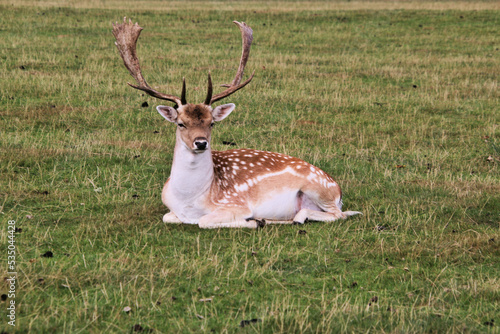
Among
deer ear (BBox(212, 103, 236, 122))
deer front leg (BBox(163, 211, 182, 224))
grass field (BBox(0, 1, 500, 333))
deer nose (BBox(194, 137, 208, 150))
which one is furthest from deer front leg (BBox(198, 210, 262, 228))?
deer ear (BBox(212, 103, 236, 122))

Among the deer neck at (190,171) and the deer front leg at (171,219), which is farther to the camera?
the deer front leg at (171,219)

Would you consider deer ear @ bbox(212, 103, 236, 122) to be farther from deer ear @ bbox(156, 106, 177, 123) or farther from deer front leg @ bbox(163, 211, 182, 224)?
deer front leg @ bbox(163, 211, 182, 224)

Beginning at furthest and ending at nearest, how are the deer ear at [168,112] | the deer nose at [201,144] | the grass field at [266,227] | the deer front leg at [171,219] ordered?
the deer front leg at [171,219], the deer ear at [168,112], the deer nose at [201,144], the grass field at [266,227]

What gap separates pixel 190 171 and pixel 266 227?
2.95 feet

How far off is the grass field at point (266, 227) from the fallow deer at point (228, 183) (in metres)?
0.22

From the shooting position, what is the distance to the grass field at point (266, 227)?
4.58 metres

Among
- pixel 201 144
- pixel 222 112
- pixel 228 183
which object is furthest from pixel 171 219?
pixel 222 112

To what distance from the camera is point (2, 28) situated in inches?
810

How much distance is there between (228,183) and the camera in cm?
655

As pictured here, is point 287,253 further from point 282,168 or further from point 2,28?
point 2,28

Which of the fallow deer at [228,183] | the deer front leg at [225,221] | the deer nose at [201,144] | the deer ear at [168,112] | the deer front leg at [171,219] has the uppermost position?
the deer ear at [168,112]

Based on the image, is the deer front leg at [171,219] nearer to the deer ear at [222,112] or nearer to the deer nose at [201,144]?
the deer nose at [201,144]

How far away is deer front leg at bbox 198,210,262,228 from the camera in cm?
618

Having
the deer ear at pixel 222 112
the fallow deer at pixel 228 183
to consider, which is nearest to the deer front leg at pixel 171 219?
the fallow deer at pixel 228 183
